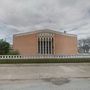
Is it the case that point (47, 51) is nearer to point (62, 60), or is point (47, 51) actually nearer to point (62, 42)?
point (62, 42)

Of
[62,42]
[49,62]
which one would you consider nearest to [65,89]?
[49,62]

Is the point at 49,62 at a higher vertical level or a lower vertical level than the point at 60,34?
lower

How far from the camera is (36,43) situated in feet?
71.6

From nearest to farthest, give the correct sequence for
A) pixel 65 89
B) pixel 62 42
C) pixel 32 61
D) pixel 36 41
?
pixel 65 89, pixel 32 61, pixel 36 41, pixel 62 42

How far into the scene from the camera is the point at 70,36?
24.1m

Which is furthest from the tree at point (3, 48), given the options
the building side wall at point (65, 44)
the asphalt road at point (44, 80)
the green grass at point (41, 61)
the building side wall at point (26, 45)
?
the asphalt road at point (44, 80)

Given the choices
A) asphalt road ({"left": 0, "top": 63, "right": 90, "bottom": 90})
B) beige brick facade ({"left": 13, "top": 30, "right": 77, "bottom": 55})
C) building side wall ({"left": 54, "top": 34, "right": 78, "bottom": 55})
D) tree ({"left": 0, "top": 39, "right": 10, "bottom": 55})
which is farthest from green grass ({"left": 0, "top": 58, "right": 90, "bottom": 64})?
building side wall ({"left": 54, "top": 34, "right": 78, "bottom": 55})

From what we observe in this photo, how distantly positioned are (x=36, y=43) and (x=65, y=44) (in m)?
5.35

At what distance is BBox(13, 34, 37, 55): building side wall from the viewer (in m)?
21.9

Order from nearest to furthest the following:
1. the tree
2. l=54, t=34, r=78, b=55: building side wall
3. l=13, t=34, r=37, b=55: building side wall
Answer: the tree → l=13, t=34, r=37, b=55: building side wall → l=54, t=34, r=78, b=55: building side wall

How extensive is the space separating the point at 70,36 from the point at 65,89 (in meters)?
19.5

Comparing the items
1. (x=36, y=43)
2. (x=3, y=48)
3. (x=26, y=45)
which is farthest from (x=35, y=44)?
(x=3, y=48)

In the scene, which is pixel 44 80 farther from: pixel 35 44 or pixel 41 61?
pixel 35 44

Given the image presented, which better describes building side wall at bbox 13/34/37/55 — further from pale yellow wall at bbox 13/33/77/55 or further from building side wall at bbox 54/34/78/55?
building side wall at bbox 54/34/78/55
